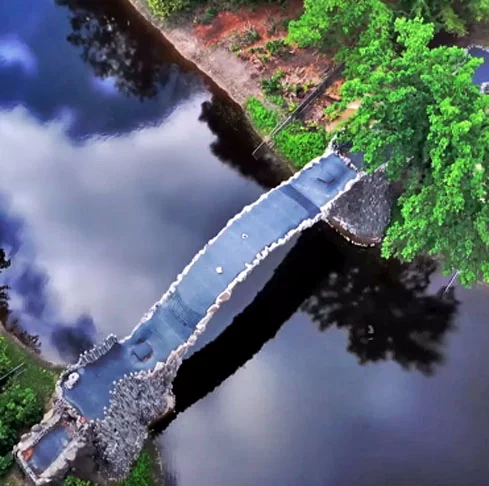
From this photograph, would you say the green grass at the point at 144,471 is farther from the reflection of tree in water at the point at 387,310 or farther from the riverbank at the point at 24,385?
the reflection of tree in water at the point at 387,310

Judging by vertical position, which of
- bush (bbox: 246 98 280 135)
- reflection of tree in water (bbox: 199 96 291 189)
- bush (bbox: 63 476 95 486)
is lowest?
bush (bbox: 63 476 95 486)

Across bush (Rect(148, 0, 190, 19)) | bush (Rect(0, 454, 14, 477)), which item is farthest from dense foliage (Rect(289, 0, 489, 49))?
bush (Rect(0, 454, 14, 477))

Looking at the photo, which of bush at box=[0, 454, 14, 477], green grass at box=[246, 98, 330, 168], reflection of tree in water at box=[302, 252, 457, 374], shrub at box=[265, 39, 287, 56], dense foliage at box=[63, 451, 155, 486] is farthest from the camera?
shrub at box=[265, 39, 287, 56]

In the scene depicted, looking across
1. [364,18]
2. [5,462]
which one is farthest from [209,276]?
[364,18]

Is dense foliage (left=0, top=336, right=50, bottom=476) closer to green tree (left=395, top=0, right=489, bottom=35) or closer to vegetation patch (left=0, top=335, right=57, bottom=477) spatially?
vegetation patch (left=0, top=335, right=57, bottom=477)

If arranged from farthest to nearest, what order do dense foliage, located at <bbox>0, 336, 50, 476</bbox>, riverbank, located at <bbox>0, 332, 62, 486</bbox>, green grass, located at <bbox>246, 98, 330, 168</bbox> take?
green grass, located at <bbox>246, 98, 330, 168</bbox> < dense foliage, located at <bbox>0, 336, 50, 476</bbox> < riverbank, located at <bbox>0, 332, 62, 486</bbox>

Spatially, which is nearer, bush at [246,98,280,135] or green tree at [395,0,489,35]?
green tree at [395,0,489,35]

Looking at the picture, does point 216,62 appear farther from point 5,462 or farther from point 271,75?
point 5,462
